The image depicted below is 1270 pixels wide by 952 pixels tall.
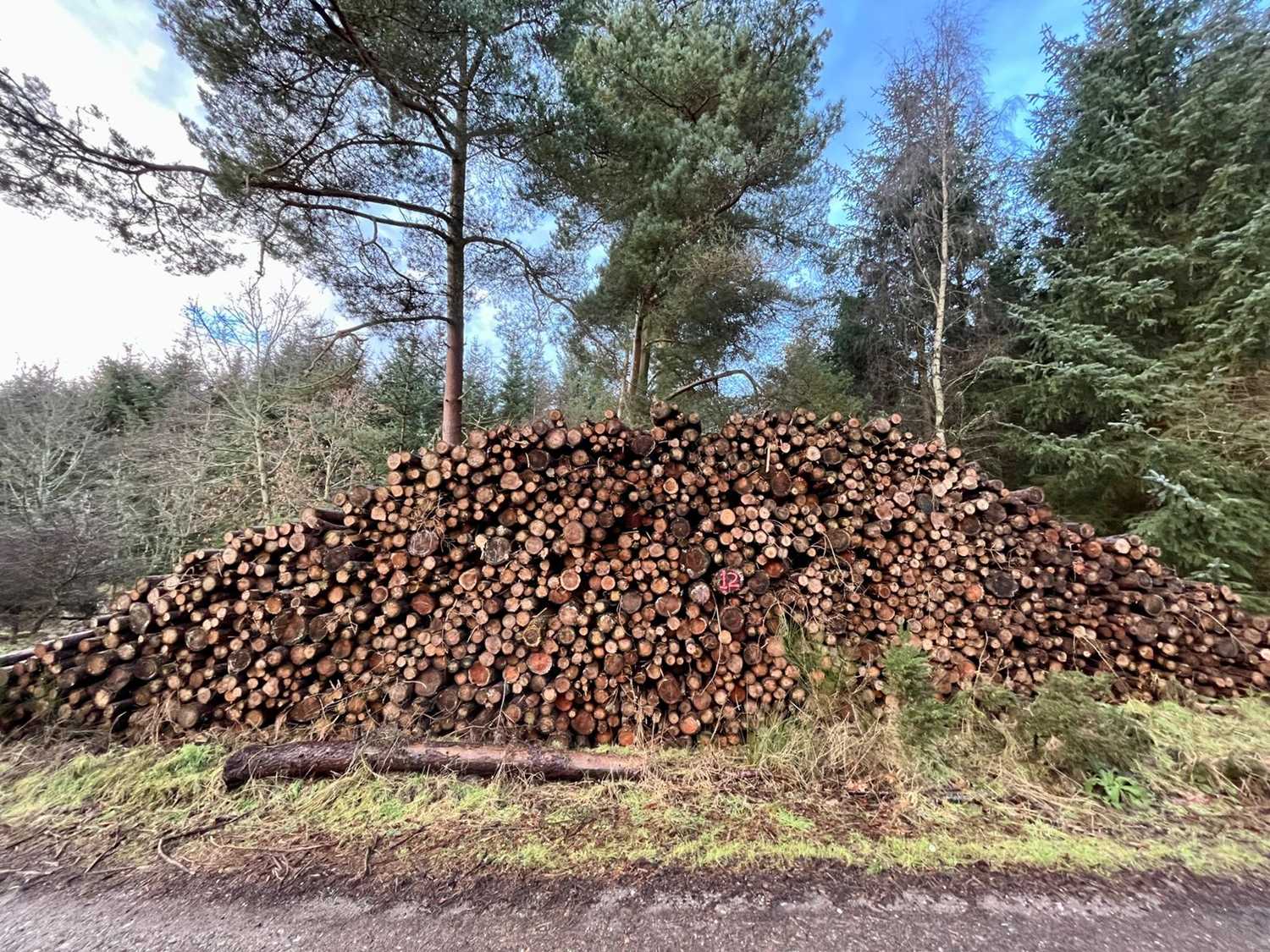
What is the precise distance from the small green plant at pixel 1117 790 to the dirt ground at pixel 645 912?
1.66 ft

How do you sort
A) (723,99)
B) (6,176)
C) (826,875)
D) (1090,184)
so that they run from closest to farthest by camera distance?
(826,875)
(6,176)
(723,99)
(1090,184)

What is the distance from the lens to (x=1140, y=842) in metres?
2.53

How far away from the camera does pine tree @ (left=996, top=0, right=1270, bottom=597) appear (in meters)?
6.52

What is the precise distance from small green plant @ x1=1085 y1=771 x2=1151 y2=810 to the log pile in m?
0.77

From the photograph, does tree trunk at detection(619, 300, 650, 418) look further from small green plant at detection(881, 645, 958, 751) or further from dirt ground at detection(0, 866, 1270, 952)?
dirt ground at detection(0, 866, 1270, 952)

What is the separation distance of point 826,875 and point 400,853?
1.97m

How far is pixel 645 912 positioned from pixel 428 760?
159 centimetres

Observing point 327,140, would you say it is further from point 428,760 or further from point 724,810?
point 724,810

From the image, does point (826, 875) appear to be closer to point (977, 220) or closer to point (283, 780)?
point (283, 780)

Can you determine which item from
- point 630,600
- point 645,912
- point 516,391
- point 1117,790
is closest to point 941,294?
point 1117,790

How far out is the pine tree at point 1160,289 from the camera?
6516mm

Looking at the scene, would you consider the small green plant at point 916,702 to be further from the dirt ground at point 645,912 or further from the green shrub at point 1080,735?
the dirt ground at point 645,912

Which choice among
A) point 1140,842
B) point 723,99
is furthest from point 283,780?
point 723,99

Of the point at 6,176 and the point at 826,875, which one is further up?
the point at 6,176
